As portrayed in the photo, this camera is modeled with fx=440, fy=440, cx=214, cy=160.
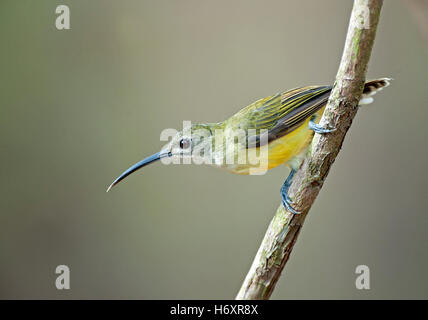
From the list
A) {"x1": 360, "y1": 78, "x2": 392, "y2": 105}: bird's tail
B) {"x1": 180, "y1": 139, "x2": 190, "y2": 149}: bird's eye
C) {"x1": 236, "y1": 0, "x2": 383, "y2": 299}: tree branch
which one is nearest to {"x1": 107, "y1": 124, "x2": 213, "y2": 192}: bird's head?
{"x1": 180, "y1": 139, "x2": 190, "y2": 149}: bird's eye

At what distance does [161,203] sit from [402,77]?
1993 mm

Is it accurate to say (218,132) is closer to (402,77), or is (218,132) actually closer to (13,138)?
(402,77)

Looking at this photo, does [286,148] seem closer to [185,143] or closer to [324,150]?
[324,150]

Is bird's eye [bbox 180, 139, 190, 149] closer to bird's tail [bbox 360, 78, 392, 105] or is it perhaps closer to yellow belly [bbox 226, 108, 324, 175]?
yellow belly [bbox 226, 108, 324, 175]

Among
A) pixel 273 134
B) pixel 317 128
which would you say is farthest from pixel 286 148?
pixel 317 128

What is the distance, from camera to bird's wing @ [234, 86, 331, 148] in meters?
1.77

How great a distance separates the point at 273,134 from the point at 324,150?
0.93 ft

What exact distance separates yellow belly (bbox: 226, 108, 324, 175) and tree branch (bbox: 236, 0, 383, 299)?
102 mm

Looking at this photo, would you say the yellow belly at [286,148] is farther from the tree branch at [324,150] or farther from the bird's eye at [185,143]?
the bird's eye at [185,143]

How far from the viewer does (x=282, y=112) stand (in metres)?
1.85

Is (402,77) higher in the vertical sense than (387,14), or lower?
lower
